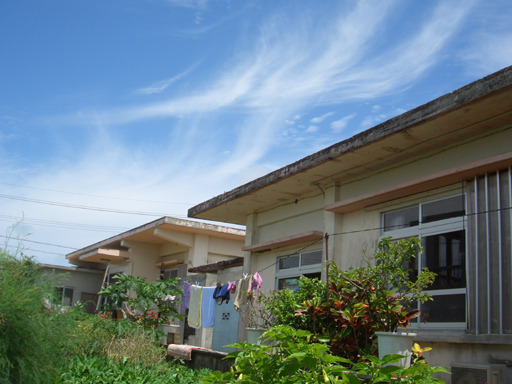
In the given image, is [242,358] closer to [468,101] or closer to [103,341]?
[468,101]

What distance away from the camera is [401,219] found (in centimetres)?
835

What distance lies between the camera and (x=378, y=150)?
8305mm

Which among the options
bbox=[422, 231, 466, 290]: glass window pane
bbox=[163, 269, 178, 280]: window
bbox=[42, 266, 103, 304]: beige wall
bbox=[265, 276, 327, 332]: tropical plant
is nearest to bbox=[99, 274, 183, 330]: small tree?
bbox=[265, 276, 327, 332]: tropical plant

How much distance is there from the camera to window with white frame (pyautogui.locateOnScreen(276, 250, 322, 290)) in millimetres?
10310

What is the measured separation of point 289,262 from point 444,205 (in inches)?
165

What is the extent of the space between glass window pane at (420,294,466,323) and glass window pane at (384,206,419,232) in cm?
118

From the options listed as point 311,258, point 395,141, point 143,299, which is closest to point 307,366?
point 395,141

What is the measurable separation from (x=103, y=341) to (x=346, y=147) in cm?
489

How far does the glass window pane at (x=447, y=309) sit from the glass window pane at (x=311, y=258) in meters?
2.87

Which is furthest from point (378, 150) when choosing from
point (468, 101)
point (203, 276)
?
point (203, 276)

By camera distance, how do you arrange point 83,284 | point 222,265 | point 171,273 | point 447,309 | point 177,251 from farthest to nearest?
point 83,284, point 171,273, point 177,251, point 222,265, point 447,309

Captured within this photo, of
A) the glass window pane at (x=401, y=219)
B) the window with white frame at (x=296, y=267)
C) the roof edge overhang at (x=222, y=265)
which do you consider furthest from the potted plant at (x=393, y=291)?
the roof edge overhang at (x=222, y=265)

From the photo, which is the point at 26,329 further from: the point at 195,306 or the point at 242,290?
the point at 195,306

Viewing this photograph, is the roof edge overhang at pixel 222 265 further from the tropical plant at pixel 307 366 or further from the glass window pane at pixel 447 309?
the tropical plant at pixel 307 366
